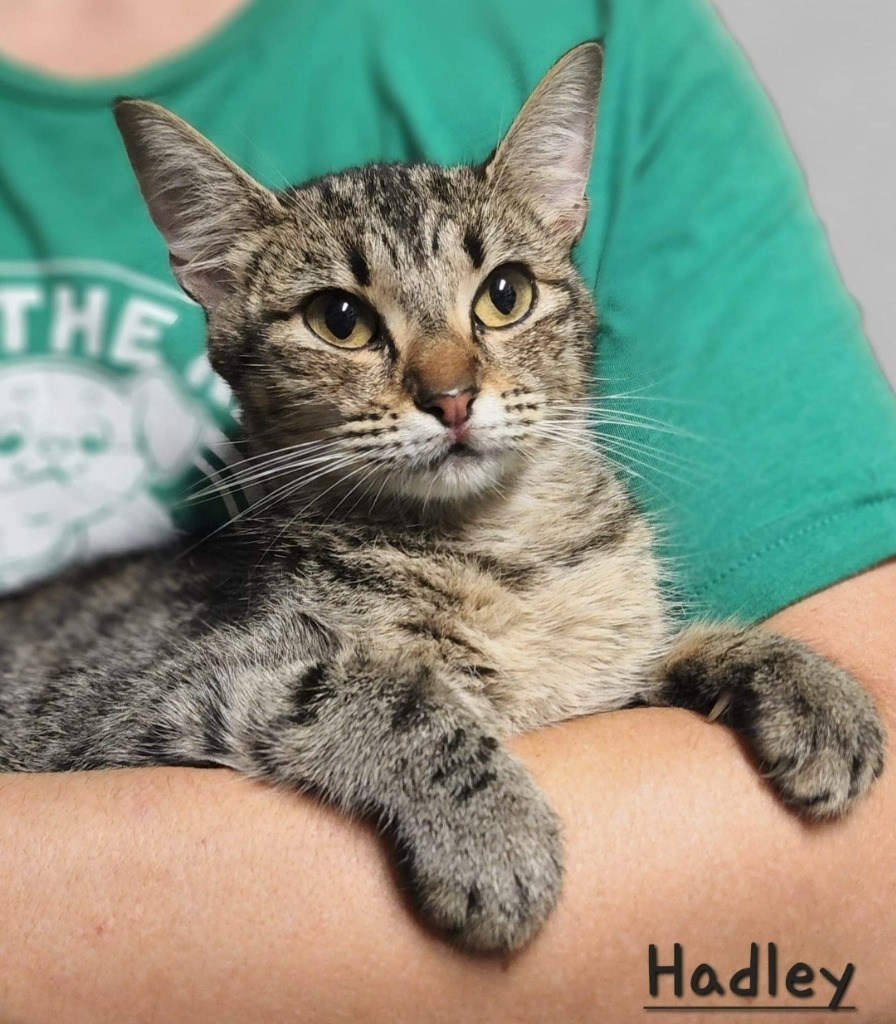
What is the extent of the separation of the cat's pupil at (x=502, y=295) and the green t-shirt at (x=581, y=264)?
0.15m

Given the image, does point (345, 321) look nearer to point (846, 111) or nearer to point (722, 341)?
point (722, 341)

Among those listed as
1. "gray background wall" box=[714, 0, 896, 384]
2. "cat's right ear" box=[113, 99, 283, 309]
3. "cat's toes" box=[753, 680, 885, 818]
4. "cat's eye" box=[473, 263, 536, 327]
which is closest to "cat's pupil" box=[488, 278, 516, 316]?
"cat's eye" box=[473, 263, 536, 327]

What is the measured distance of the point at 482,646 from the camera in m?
0.85

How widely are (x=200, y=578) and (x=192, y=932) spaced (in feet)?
1.60

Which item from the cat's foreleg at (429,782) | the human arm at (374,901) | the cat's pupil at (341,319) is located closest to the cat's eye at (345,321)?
the cat's pupil at (341,319)

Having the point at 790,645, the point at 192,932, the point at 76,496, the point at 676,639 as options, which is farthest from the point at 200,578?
the point at 790,645

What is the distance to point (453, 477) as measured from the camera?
856 mm

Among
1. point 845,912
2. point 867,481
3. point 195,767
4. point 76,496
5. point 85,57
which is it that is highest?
point 85,57

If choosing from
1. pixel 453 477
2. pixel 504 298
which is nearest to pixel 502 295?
pixel 504 298

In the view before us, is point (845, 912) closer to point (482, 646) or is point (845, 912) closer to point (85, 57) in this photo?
point (482, 646)

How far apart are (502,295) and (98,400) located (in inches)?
22.5

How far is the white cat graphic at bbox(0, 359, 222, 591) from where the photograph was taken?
1.14 metres

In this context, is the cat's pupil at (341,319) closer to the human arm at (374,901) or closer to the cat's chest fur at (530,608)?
the cat's chest fur at (530,608)

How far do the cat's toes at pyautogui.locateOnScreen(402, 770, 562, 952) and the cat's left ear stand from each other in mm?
678
